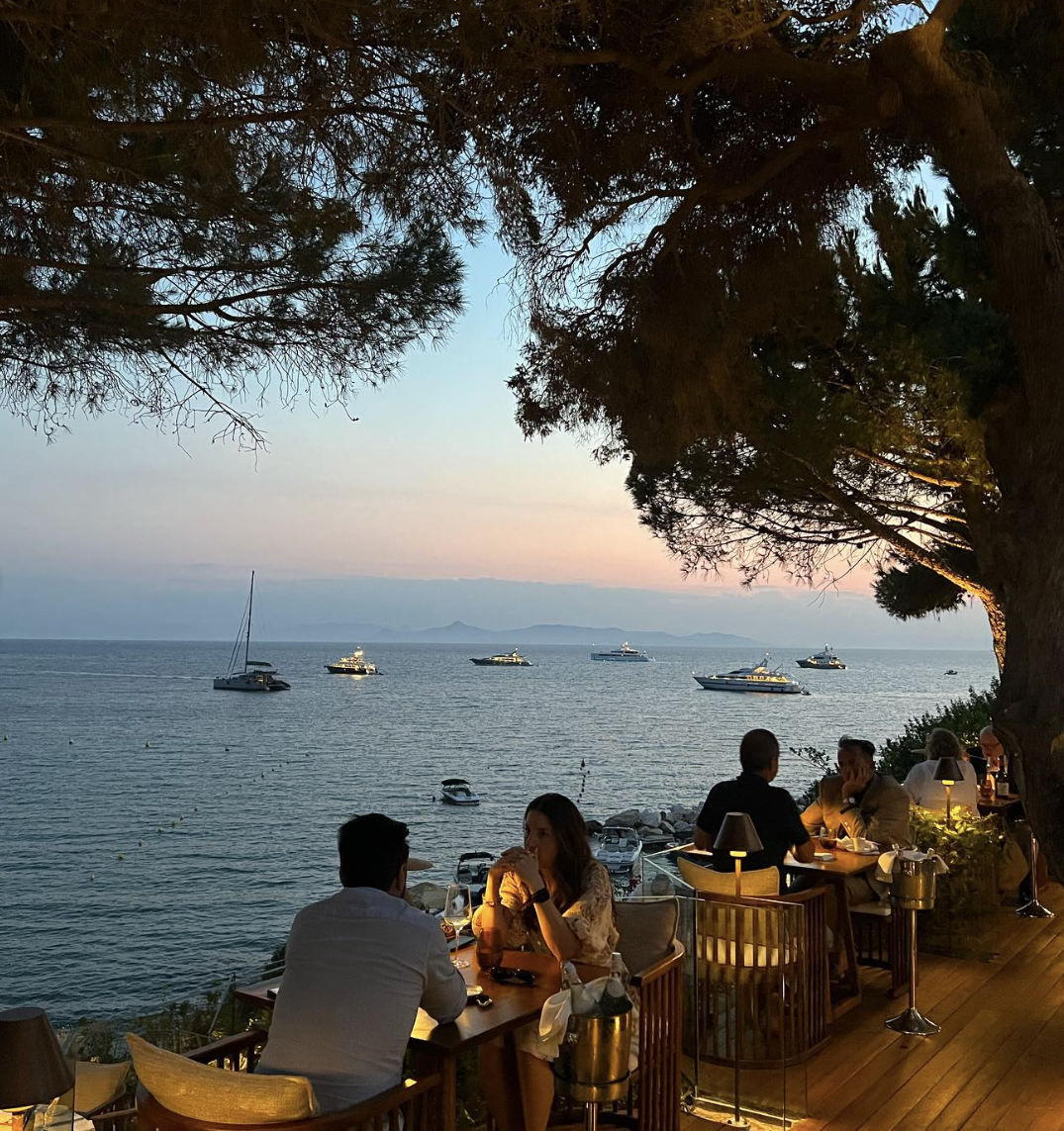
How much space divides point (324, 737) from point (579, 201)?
5195cm

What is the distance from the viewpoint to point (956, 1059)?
4289 millimetres

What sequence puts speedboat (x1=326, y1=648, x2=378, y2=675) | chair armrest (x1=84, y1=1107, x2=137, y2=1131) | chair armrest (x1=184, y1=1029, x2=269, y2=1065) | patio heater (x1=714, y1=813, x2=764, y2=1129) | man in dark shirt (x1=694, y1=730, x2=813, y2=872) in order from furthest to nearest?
speedboat (x1=326, y1=648, x2=378, y2=675), man in dark shirt (x1=694, y1=730, x2=813, y2=872), patio heater (x1=714, y1=813, x2=764, y2=1129), chair armrest (x1=184, y1=1029, x2=269, y2=1065), chair armrest (x1=84, y1=1107, x2=137, y2=1131)

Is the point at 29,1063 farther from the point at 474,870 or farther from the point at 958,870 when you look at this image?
the point at 474,870

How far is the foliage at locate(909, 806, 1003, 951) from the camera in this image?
5.95m

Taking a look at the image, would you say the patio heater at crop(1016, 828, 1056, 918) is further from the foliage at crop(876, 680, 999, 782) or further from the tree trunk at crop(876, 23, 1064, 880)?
the tree trunk at crop(876, 23, 1064, 880)

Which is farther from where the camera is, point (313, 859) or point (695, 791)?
point (695, 791)

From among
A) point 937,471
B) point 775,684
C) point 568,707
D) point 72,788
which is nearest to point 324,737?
point 72,788

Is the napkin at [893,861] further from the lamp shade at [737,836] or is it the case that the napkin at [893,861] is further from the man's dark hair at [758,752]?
the lamp shade at [737,836]

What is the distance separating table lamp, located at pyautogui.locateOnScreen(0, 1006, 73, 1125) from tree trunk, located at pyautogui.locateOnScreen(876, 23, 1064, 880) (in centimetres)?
247

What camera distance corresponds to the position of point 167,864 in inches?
1045

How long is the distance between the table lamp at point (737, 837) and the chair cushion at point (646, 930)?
1.96ft

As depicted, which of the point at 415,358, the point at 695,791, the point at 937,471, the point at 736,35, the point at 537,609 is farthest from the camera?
the point at 537,609

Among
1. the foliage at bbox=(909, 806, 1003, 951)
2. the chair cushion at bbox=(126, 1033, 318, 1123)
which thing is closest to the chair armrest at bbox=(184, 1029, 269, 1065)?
the chair cushion at bbox=(126, 1033, 318, 1123)

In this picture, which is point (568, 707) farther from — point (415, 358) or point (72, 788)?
point (415, 358)
